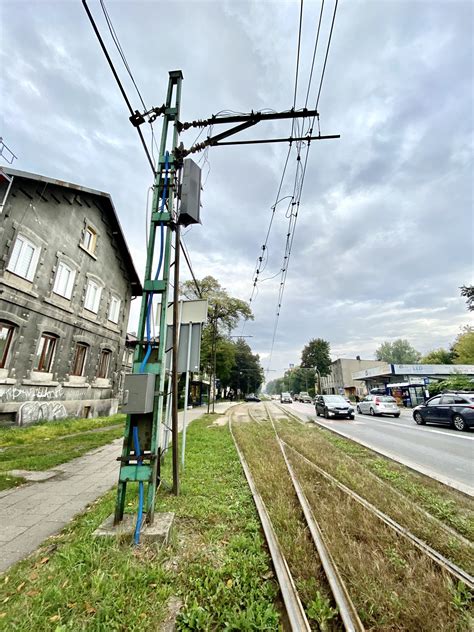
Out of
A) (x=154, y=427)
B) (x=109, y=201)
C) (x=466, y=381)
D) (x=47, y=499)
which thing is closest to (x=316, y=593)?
(x=154, y=427)

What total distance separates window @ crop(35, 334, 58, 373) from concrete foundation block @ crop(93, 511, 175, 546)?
10956mm

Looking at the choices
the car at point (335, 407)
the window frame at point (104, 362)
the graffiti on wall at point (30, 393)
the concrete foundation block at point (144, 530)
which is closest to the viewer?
the concrete foundation block at point (144, 530)

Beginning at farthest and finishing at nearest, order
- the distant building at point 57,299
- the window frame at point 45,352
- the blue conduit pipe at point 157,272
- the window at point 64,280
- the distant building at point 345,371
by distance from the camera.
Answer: the distant building at point 345,371 → the window at point 64,280 → the window frame at point 45,352 → the distant building at point 57,299 → the blue conduit pipe at point 157,272

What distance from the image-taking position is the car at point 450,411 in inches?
488

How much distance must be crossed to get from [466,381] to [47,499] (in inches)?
1188

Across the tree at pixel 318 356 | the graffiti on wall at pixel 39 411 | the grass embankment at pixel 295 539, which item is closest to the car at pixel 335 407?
the grass embankment at pixel 295 539

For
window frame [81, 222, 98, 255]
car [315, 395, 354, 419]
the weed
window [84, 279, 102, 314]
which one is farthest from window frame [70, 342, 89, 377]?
car [315, 395, 354, 419]

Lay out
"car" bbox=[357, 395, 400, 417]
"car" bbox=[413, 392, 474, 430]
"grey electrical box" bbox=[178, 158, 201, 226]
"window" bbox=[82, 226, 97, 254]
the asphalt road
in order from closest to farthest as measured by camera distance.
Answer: "grey electrical box" bbox=[178, 158, 201, 226] → the asphalt road → "car" bbox=[413, 392, 474, 430] → "window" bbox=[82, 226, 97, 254] → "car" bbox=[357, 395, 400, 417]

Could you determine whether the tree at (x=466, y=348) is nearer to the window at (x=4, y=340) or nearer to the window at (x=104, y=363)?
the window at (x=104, y=363)

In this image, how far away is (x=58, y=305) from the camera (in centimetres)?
1292

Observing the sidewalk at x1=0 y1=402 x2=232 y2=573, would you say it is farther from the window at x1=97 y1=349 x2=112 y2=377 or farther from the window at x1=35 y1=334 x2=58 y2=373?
the window at x1=97 y1=349 x2=112 y2=377

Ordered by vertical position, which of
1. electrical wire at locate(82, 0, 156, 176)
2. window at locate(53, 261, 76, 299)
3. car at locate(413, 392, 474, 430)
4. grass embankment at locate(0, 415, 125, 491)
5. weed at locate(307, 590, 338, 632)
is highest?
window at locate(53, 261, 76, 299)

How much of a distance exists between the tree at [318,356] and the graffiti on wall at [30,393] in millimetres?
70993

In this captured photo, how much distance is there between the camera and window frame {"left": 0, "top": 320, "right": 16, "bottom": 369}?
10.5m
